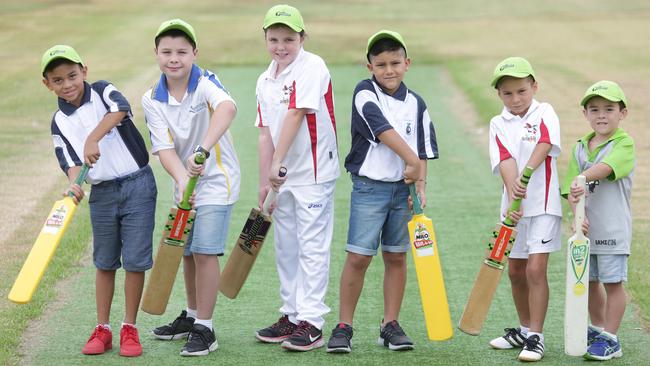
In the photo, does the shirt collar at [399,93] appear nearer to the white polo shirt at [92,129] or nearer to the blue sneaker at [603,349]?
the white polo shirt at [92,129]

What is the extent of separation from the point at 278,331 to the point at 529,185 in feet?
5.37

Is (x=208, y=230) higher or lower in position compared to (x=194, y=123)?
lower

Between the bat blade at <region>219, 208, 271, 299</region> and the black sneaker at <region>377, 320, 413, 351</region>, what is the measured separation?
0.87 meters

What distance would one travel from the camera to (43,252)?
5.79 meters

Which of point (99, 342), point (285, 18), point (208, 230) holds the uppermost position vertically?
point (285, 18)

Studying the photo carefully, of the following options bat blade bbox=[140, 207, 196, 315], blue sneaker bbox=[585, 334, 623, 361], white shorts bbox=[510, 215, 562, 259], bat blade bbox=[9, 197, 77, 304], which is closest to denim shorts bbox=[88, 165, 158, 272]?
bat blade bbox=[140, 207, 196, 315]

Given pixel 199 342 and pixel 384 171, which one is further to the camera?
pixel 384 171

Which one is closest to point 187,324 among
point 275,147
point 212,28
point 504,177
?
point 275,147

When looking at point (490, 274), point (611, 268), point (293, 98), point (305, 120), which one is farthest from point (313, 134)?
point (611, 268)

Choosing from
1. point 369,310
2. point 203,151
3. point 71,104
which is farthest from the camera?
point 369,310

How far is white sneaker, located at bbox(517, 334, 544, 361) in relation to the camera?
19.3 ft

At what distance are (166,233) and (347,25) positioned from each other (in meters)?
23.5

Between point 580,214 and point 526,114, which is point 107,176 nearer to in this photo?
point 526,114

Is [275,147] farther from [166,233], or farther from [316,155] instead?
[166,233]
